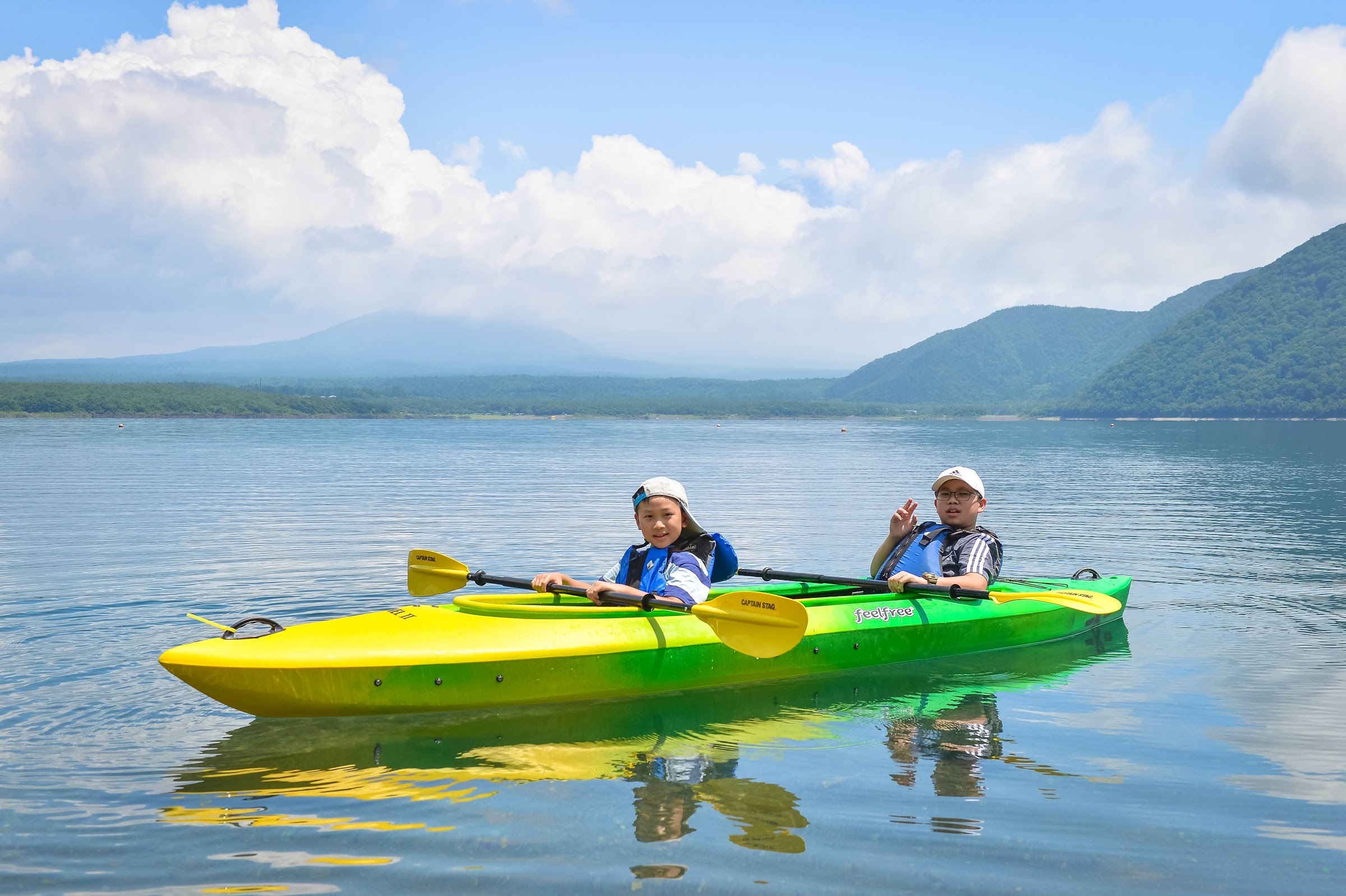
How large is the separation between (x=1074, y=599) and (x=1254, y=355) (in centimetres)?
18337

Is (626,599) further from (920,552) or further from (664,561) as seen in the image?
(920,552)

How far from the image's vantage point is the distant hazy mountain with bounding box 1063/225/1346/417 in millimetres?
153500

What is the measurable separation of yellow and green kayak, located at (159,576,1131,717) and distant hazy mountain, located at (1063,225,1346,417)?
15433cm

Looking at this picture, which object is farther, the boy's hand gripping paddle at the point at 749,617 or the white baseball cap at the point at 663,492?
the white baseball cap at the point at 663,492

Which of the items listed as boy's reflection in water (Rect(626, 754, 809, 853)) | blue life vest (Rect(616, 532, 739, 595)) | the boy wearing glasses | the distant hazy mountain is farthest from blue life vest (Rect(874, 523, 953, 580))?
the distant hazy mountain

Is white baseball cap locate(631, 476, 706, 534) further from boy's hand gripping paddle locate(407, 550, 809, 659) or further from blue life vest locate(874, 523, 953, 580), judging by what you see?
blue life vest locate(874, 523, 953, 580)

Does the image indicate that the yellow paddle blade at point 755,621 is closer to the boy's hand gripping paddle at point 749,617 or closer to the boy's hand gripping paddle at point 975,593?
the boy's hand gripping paddle at point 749,617

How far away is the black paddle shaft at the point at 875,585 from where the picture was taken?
412 inches

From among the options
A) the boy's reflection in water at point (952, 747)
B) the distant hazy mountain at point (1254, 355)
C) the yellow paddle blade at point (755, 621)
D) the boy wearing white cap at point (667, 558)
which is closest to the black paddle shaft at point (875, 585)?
the boy's reflection in water at point (952, 747)

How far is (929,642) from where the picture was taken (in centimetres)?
1107

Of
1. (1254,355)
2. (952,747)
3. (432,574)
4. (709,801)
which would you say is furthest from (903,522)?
(1254,355)

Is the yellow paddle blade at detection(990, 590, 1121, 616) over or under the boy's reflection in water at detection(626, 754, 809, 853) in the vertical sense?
over

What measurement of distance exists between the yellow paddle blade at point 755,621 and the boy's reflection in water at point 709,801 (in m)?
1.17

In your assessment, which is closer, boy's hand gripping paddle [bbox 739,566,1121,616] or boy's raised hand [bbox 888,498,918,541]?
boy's hand gripping paddle [bbox 739,566,1121,616]
